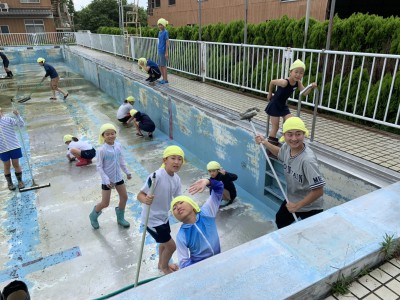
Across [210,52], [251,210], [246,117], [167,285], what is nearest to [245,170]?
[251,210]

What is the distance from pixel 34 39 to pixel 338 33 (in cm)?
2706

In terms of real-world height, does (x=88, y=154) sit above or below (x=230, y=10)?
below

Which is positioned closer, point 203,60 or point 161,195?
point 161,195

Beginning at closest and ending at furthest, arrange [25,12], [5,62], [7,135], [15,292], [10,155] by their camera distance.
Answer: [15,292] < [7,135] < [10,155] < [5,62] < [25,12]

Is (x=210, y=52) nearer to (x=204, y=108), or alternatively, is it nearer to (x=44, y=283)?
(x=204, y=108)

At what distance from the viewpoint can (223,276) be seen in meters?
1.83

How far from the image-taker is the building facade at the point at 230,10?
1234 cm

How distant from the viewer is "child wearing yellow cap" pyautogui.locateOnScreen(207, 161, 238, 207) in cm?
451

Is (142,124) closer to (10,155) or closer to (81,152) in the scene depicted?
(81,152)

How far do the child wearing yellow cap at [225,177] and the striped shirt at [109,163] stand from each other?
4.21 feet

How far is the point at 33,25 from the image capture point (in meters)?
32.4

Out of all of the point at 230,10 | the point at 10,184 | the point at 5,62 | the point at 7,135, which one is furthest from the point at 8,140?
the point at 5,62

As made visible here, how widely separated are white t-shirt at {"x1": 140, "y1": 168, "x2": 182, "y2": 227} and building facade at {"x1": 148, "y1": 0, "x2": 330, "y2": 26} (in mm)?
10408

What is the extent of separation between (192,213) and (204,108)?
4227 mm
